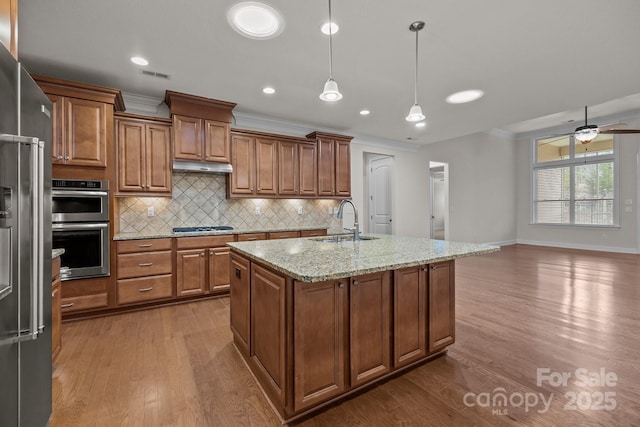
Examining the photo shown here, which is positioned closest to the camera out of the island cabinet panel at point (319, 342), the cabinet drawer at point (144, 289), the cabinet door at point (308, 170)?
the island cabinet panel at point (319, 342)

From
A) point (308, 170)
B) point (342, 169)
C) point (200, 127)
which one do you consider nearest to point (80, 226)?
point (200, 127)

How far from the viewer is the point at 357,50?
111 inches

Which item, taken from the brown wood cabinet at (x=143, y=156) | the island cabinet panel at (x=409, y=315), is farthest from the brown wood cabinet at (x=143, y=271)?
the island cabinet panel at (x=409, y=315)

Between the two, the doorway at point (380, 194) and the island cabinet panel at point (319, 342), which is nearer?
the island cabinet panel at point (319, 342)

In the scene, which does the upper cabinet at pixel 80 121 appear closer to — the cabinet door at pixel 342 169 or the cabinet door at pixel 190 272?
the cabinet door at pixel 190 272

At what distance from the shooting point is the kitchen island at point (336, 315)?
155cm

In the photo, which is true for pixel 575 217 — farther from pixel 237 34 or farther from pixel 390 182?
pixel 237 34

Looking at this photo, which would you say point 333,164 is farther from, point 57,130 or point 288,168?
point 57,130

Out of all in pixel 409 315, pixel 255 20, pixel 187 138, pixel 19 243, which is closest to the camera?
pixel 19 243

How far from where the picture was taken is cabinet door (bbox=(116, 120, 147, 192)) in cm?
344

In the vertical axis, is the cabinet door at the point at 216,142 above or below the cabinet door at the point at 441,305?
above

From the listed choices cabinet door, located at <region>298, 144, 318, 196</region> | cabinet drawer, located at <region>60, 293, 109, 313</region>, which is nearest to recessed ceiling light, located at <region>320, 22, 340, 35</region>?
cabinet door, located at <region>298, 144, 318, 196</region>

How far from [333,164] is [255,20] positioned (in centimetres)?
288

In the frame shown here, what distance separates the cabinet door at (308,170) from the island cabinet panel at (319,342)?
3.24 metres
